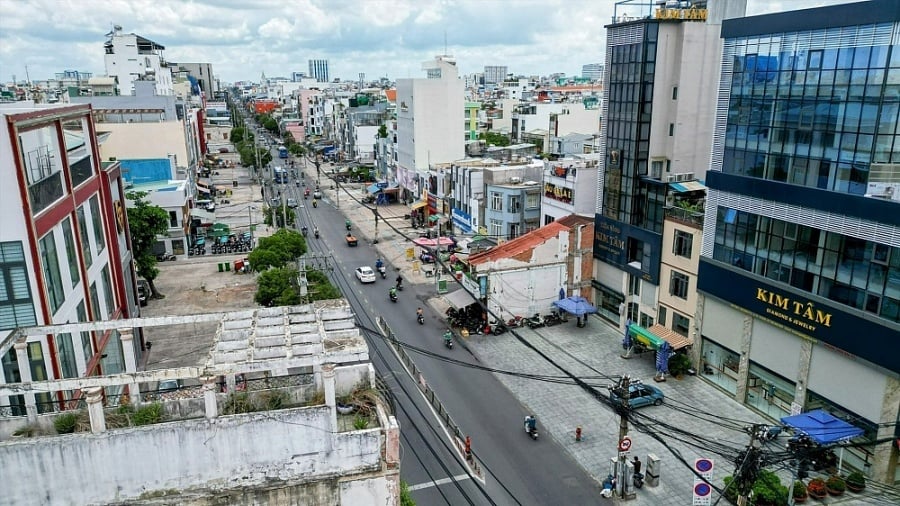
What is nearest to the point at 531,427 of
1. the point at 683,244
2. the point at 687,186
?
the point at 683,244

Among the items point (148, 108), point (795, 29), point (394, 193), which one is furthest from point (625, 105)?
point (148, 108)

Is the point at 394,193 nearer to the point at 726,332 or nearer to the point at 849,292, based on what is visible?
the point at 726,332

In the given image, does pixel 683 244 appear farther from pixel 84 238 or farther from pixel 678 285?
pixel 84 238

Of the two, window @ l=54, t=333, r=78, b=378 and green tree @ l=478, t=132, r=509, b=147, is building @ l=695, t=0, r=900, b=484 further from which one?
green tree @ l=478, t=132, r=509, b=147

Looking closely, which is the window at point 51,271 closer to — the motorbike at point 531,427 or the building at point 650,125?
the motorbike at point 531,427

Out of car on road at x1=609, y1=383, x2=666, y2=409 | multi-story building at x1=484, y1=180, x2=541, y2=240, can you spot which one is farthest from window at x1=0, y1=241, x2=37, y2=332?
multi-story building at x1=484, y1=180, x2=541, y2=240

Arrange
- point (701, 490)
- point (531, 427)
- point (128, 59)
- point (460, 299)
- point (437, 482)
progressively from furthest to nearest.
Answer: point (128, 59) → point (460, 299) → point (531, 427) → point (437, 482) → point (701, 490)

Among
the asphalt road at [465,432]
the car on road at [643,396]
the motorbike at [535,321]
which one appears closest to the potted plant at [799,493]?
the asphalt road at [465,432]
